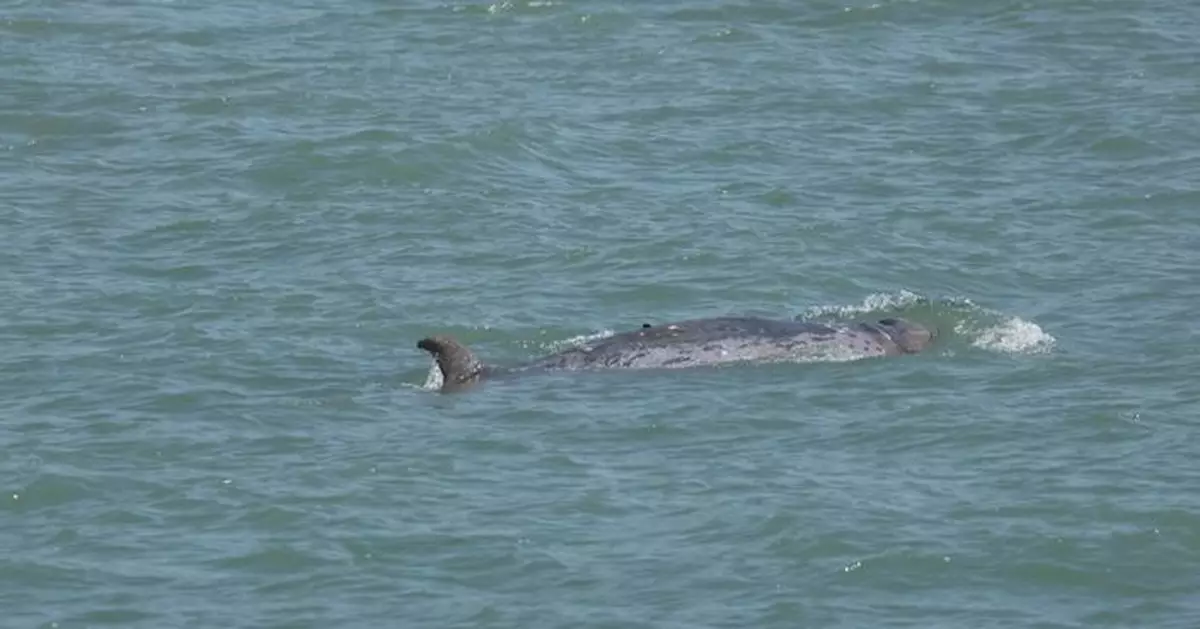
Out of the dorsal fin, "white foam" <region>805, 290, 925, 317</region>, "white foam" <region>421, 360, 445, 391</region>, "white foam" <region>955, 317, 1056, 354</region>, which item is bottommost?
"white foam" <region>805, 290, 925, 317</region>

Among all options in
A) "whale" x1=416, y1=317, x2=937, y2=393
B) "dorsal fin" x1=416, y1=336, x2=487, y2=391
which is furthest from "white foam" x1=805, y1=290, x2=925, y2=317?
"dorsal fin" x1=416, y1=336, x2=487, y2=391

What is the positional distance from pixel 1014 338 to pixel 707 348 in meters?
3.02

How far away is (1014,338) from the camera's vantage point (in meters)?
23.5

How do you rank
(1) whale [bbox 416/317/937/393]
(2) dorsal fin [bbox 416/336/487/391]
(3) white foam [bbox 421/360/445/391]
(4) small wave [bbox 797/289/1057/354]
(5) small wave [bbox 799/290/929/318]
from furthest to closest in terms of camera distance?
(5) small wave [bbox 799/290/929/318] → (4) small wave [bbox 797/289/1057/354] → (1) whale [bbox 416/317/937/393] → (3) white foam [bbox 421/360/445/391] → (2) dorsal fin [bbox 416/336/487/391]

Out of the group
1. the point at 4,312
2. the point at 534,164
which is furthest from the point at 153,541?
the point at 534,164

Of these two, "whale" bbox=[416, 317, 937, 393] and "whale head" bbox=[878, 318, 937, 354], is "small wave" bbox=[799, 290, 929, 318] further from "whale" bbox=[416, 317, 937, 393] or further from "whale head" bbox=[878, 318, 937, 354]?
"whale" bbox=[416, 317, 937, 393]

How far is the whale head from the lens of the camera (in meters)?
23.1

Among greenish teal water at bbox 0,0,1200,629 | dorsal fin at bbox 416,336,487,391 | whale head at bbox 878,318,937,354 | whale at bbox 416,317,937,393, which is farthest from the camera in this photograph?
whale head at bbox 878,318,937,354

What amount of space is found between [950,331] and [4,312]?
9.10 meters

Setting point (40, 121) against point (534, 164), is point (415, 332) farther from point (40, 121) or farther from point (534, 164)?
point (40, 121)

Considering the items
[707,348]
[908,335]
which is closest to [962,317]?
[908,335]

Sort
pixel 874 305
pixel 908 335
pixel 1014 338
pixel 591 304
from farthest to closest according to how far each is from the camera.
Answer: pixel 874 305 → pixel 591 304 → pixel 1014 338 → pixel 908 335

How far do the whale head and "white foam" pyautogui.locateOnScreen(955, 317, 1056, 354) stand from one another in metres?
0.46

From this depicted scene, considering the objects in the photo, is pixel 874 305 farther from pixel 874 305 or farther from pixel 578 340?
pixel 578 340
